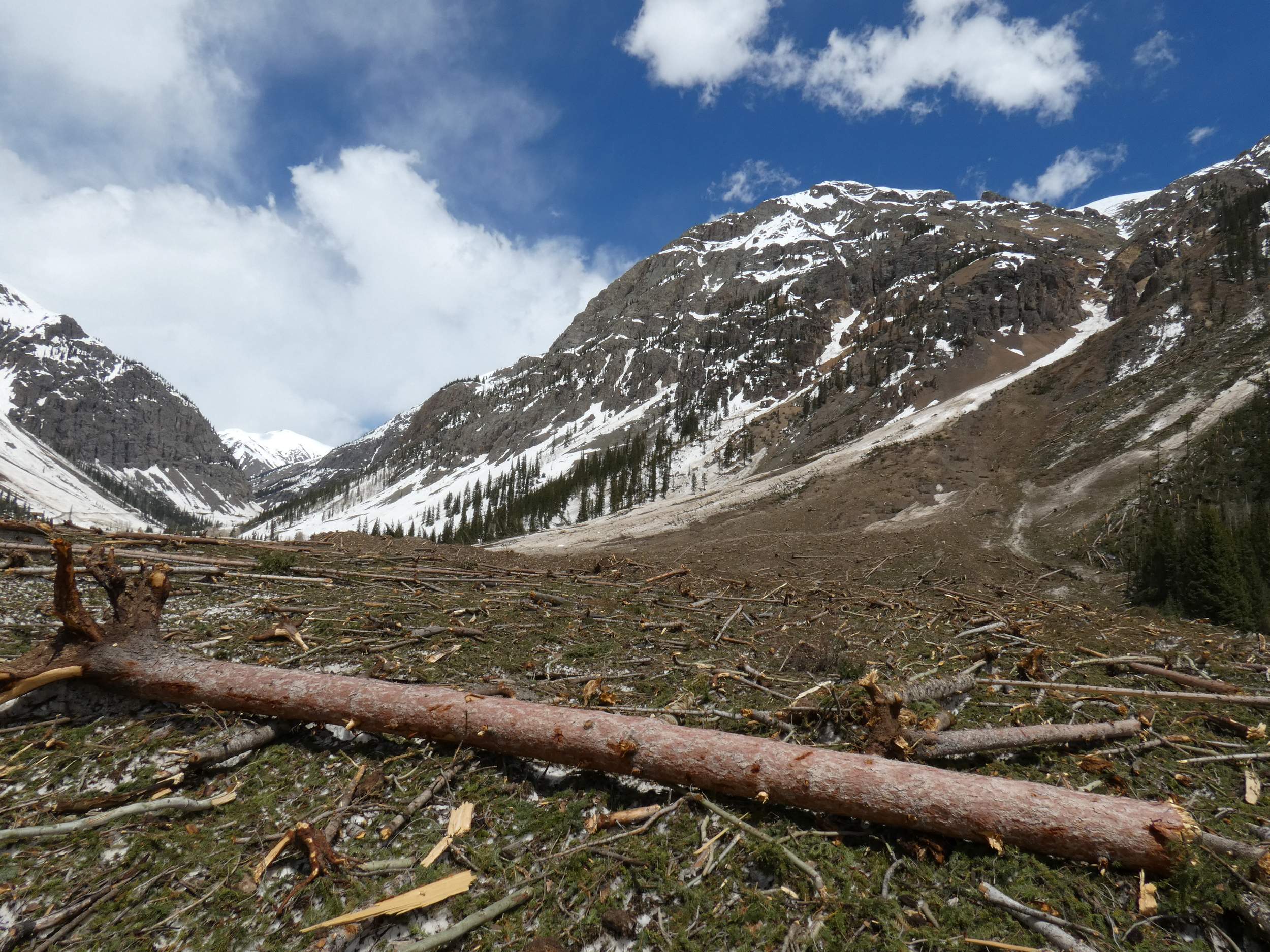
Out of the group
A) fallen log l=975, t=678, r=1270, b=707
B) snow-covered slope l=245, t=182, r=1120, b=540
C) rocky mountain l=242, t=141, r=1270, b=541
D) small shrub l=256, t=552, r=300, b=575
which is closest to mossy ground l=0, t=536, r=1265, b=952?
fallen log l=975, t=678, r=1270, b=707

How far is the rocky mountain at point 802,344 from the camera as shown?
63750 mm

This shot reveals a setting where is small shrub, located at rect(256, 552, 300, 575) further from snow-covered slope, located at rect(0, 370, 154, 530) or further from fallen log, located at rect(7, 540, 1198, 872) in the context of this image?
snow-covered slope, located at rect(0, 370, 154, 530)

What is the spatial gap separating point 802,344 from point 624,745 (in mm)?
118724

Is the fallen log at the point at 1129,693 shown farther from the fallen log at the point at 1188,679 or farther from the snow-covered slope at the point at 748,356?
the snow-covered slope at the point at 748,356

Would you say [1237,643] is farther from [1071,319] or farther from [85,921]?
[1071,319]

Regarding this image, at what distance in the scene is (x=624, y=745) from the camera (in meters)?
4.03

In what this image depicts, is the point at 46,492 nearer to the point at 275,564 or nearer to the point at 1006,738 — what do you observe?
the point at 275,564

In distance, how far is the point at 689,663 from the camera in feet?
23.3

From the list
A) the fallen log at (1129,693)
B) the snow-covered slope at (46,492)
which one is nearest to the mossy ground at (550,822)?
the fallen log at (1129,693)

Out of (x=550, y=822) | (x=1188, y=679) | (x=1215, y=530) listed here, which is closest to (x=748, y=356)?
(x=1215, y=530)

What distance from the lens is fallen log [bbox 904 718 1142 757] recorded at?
4.35 metres

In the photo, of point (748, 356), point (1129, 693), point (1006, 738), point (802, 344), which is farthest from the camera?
point (748, 356)

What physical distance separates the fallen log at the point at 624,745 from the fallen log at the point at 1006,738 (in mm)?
647

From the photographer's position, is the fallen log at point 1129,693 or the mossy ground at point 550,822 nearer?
the mossy ground at point 550,822
